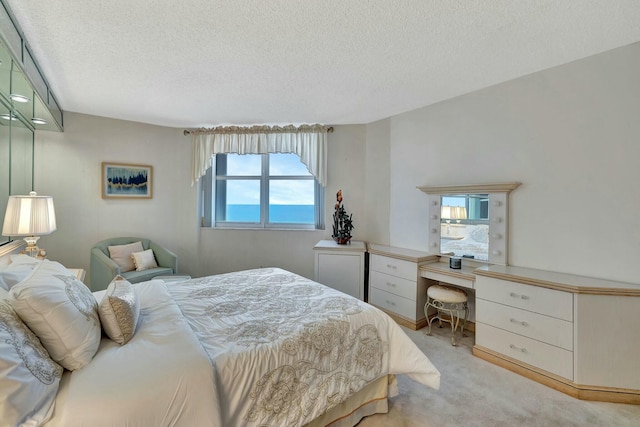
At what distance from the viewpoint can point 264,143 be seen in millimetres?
4043

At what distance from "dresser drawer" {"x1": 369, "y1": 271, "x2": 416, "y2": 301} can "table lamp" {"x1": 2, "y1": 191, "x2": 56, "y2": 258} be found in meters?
3.21

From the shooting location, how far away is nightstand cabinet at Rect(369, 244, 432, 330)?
9.68ft

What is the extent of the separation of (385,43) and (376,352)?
83.8 inches

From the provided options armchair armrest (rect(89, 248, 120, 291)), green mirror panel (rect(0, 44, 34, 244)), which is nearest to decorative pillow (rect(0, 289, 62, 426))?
green mirror panel (rect(0, 44, 34, 244))

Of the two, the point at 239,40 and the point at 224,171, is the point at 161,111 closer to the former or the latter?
the point at 224,171

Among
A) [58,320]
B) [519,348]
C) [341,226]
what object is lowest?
[519,348]

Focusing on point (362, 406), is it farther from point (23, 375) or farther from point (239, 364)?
point (23, 375)

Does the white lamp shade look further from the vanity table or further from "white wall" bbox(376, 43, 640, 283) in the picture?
"white wall" bbox(376, 43, 640, 283)

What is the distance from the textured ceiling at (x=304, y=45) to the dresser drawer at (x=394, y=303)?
7.36 ft

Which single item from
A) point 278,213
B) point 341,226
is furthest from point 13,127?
point 341,226

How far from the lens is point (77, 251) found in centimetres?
355

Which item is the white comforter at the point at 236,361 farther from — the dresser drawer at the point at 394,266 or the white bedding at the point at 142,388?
the dresser drawer at the point at 394,266

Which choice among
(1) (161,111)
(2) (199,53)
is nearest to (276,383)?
(2) (199,53)

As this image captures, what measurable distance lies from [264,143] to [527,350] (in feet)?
12.3
